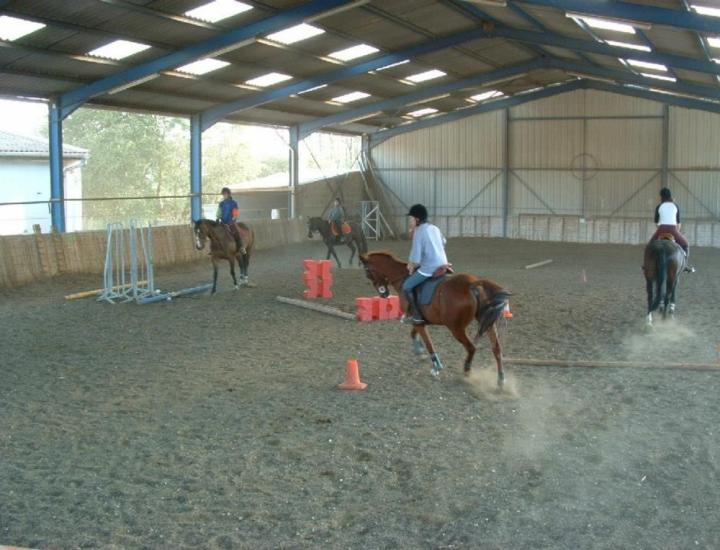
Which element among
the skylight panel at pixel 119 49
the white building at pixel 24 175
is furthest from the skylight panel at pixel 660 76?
the white building at pixel 24 175

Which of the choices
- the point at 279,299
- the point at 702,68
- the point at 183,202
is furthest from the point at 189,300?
the point at 183,202

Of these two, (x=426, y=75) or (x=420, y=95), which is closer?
(x=426, y=75)

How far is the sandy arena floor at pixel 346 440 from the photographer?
17.9 ft

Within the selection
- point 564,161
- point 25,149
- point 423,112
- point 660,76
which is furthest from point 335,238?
point 564,161

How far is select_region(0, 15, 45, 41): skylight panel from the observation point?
16.1 meters

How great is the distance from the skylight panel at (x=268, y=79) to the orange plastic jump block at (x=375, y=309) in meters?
12.3

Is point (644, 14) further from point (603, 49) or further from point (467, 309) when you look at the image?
point (467, 309)

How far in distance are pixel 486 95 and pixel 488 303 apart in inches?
1085

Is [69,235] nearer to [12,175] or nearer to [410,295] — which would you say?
[12,175]

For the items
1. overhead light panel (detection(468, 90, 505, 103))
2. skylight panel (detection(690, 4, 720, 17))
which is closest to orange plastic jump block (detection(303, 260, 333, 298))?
skylight panel (detection(690, 4, 720, 17))

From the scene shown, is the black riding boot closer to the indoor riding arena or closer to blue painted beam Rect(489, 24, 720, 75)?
the indoor riding arena

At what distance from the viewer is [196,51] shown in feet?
64.2

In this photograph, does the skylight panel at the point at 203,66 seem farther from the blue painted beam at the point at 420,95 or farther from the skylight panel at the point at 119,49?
the blue painted beam at the point at 420,95

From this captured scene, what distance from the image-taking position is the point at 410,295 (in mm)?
9633
